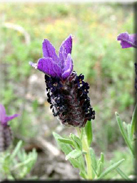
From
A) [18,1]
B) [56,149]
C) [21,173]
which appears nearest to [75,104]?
[21,173]

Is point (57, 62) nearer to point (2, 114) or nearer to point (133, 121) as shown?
point (133, 121)

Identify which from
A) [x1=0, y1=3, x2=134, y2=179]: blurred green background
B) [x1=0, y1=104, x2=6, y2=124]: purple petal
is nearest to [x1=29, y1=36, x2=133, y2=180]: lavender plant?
[x1=0, y1=104, x2=6, y2=124]: purple petal

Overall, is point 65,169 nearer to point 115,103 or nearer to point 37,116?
point 37,116

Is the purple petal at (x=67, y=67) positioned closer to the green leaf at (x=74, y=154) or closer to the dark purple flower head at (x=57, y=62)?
the dark purple flower head at (x=57, y=62)

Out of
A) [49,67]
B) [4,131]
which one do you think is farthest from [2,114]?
[49,67]

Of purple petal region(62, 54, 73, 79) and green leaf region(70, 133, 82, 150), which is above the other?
purple petal region(62, 54, 73, 79)

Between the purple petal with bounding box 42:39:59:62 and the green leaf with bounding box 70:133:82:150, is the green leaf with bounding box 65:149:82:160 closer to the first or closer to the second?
the green leaf with bounding box 70:133:82:150
